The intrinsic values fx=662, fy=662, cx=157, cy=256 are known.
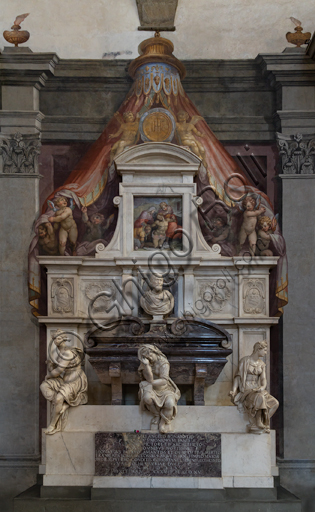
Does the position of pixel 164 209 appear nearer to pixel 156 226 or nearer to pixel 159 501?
pixel 156 226

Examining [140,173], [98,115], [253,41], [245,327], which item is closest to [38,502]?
[245,327]

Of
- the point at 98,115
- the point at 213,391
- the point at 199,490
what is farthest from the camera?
the point at 98,115

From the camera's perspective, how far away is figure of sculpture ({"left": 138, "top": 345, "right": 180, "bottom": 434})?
808 cm

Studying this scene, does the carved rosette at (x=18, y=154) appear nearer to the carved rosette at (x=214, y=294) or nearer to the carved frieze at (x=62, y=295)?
the carved frieze at (x=62, y=295)

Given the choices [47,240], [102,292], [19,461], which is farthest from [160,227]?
[19,461]

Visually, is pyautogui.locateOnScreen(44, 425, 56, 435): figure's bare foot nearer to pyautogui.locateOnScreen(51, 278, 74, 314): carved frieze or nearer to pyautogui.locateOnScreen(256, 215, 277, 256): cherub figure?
pyautogui.locateOnScreen(51, 278, 74, 314): carved frieze

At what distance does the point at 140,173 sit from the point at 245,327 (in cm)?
270

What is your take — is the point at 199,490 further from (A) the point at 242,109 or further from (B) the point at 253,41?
(B) the point at 253,41

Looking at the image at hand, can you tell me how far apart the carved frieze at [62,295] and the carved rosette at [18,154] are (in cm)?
173

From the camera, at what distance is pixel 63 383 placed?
845cm

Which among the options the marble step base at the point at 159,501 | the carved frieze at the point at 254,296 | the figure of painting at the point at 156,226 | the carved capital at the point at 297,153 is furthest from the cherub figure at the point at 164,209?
the marble step base at the point at 159,501

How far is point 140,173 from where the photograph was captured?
9.69 metres

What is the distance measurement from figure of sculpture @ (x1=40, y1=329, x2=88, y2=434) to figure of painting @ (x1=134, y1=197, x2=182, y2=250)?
1.93 m

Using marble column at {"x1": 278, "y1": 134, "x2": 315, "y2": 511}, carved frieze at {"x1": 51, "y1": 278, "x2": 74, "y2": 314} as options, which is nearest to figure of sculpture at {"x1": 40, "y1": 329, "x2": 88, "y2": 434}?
carved frieze at {"x1": 51, "y1": 278, "x2": 74, "y2": 314}
